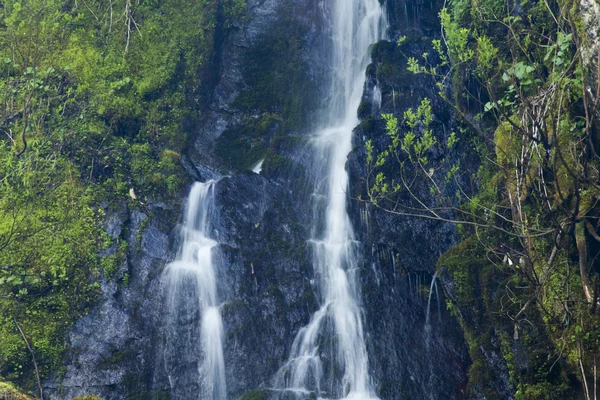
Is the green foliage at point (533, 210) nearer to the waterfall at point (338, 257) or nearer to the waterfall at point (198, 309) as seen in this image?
the waterfall at point (338, 257)

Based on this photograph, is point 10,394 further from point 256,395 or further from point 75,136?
point 75,136

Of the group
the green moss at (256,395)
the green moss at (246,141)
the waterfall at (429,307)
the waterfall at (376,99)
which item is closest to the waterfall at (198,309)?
the green moss at (256,395)

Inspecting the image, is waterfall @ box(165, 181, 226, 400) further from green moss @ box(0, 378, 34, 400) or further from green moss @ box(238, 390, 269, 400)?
green moss @ box(0, 378, 34, 400)

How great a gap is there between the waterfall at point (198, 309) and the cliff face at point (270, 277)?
0.08 metres

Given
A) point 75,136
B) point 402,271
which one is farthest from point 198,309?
point 75,136

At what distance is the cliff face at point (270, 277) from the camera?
35.1 ft

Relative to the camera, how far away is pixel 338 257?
39.1 feet

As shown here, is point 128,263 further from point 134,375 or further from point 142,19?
point 142,19

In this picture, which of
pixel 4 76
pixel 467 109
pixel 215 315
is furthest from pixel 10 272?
pixel 467 109

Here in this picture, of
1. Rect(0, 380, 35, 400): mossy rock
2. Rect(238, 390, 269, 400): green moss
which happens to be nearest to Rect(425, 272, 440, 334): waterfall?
Rect(238, 390, 269, 400): green moss

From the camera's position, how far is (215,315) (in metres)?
11.4

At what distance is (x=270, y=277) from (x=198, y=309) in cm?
154

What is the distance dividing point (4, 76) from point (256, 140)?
19.1 feet

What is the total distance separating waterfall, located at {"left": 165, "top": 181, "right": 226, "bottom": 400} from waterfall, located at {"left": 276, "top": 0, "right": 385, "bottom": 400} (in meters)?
1.28
